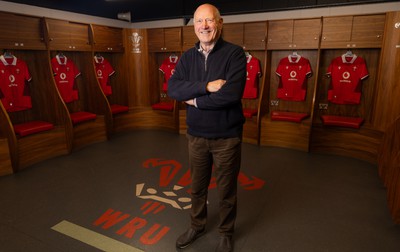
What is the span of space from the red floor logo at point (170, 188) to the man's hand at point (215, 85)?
1.28 m

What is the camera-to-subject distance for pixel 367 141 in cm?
351

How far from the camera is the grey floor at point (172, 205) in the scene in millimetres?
1927

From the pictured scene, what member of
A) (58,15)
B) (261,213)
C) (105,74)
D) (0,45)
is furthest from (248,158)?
(58,15)

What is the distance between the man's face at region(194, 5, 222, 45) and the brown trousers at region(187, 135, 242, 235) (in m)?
0.60

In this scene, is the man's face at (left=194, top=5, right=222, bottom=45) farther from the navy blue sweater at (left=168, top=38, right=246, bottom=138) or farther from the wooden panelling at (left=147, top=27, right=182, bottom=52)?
the wooden panelling at (left=147, top=27, right=182, bottom=52)

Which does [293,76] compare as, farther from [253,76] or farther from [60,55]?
[60,55]

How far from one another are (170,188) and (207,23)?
5.82 feet

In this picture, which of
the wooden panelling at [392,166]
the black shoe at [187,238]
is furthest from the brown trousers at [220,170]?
the wooden panelling at [392,166]

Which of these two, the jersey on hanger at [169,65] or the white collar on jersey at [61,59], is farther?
the jersey on hanger at [169,65]

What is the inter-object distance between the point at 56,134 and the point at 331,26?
4.00 meters

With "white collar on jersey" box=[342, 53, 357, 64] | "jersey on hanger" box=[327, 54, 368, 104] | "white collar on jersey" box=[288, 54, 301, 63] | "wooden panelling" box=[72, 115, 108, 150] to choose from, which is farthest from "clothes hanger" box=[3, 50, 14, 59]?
"white collar on jersey" box=[342, 53, 357, 64]

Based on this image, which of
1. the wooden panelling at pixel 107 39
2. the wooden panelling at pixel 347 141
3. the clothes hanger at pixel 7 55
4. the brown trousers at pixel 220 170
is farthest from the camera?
the wooden panelling at pixel 107 39

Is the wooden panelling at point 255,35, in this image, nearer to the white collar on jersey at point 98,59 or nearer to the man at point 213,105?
the white collar on jersey at point 98,59

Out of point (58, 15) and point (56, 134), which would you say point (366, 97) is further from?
point (58, 15)
